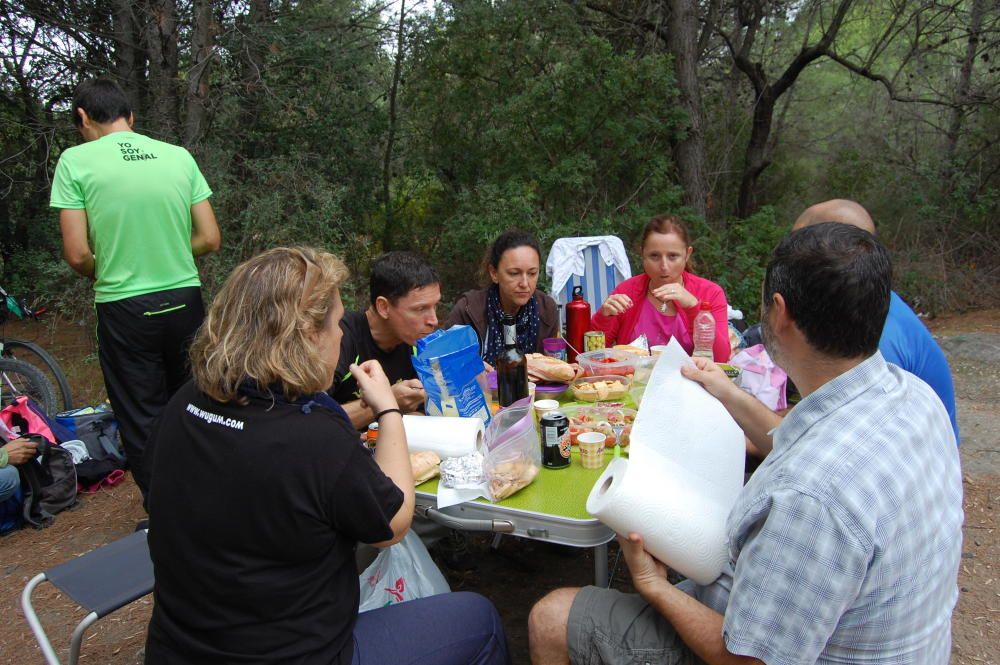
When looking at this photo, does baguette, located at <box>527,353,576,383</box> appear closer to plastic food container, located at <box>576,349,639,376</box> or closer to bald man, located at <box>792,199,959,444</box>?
plastic food container, located at <box>576,349,639,376</box>

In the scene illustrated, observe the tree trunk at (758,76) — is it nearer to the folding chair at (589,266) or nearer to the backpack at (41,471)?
the folding chair at (589,266)

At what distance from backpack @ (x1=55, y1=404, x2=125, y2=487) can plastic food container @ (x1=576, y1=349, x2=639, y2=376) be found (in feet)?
9.92

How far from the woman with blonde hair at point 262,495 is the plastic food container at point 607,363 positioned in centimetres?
123

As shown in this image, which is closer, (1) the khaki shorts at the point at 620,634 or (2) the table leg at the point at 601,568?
(1) the khaki shorts at the point at 620,634

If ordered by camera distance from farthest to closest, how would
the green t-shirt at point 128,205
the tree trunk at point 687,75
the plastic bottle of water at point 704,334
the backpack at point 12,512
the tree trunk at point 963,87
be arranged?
the tree trunk at point 963,87
the tree trunk at point 687,75
the backpack at point 12,512
the green t-shirt at point 128,205
the plastic bottle of water at point 704,334

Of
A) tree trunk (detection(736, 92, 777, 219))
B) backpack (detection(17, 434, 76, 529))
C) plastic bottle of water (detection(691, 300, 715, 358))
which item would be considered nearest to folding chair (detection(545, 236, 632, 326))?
plastic bottle of water (detection(691, 300, 715, 358))

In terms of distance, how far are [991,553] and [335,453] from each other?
3.11 m

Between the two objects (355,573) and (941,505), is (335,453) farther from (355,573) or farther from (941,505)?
(941,505)

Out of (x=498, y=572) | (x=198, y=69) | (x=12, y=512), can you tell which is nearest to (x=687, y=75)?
(x=198, y=69)

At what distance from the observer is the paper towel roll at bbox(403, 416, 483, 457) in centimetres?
181

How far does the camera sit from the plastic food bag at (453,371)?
1.99 m

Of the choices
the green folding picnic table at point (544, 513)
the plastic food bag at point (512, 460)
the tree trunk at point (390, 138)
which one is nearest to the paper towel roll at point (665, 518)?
the green folding picnic table at point (544, 513)

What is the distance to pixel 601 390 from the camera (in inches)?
90.4

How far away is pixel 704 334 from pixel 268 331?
6.03 ft
